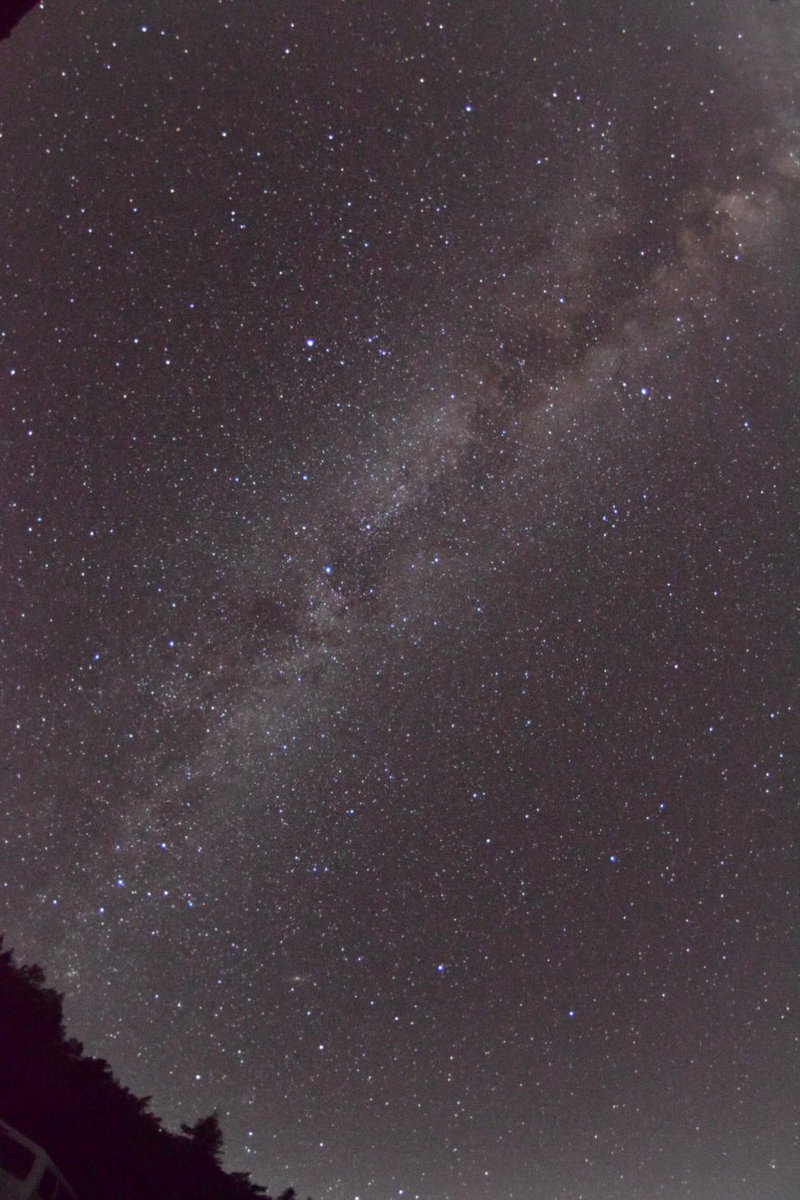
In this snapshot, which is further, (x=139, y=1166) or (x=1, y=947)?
(x=1, y=947)

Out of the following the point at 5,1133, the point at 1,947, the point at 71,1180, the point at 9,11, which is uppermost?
the point at 9,11

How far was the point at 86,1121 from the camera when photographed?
363 inches

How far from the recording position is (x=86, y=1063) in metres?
10.9

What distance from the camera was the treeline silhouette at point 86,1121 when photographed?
27.9ft

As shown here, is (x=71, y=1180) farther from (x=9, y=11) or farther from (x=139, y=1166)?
(x=9, y=11)

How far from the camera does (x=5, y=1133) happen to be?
5922mm

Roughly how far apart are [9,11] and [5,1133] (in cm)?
651

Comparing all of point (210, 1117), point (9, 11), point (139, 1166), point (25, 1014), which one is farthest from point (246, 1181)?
point (9, 11)

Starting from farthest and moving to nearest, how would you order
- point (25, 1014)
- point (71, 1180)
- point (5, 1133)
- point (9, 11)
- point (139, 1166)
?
point (25, 1014) < point (139, 1166) < point (71, 1180) < point (5, 1133) < point (9, 11)

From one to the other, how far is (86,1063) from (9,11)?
37.1 feet

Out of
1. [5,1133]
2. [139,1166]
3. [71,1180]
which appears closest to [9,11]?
[5,1133]

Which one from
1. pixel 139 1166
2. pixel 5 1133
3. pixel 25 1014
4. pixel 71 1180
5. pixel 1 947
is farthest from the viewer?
pixel 1 947

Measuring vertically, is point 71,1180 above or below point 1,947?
below

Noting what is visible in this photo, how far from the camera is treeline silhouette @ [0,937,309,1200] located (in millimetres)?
8516
